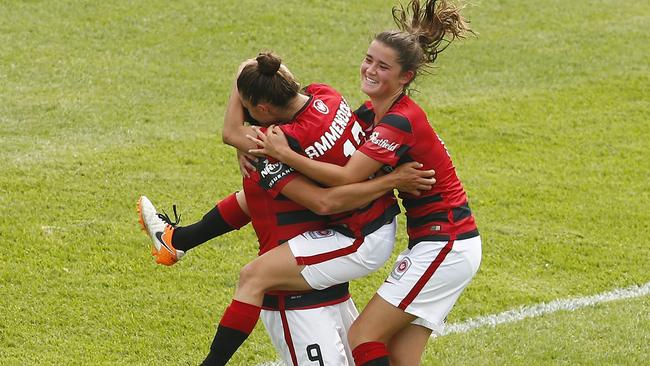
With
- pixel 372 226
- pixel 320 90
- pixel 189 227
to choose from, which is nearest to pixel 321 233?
pixel 372 226

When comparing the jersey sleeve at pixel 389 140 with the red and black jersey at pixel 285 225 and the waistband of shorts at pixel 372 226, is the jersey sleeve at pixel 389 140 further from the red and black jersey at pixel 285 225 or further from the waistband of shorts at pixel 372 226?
the red and black jersey at pixel 285 225

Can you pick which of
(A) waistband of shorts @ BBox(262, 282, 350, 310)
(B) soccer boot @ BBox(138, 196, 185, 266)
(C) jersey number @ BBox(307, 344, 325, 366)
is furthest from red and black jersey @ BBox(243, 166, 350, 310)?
(B) soccer boot @ BBox(138, 196, 185, 266)

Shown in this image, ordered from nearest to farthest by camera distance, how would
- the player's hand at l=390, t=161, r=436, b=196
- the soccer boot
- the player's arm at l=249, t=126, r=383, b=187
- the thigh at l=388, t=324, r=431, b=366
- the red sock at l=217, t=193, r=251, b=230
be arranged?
the player's arm at l=249, t=126, r=383, b=187, the player's hand at l=390, t=161, r=436, b=196, the thigh at l=388, t=324, r=431, b=366, the red sock at l=217, t=193, r=251, b=230, the soccer boot

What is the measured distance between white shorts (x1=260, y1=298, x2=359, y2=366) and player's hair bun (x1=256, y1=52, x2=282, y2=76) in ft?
4.01

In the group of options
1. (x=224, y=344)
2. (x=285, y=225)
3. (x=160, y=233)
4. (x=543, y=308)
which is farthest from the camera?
(x=543, y=308)

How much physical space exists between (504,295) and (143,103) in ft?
17.0

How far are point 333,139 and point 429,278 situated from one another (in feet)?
2.80

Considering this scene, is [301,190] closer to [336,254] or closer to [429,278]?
[336,254]

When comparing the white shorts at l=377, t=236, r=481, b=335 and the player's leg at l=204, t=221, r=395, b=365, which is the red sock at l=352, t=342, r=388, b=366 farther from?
the player's leg at l=204, t=221, r=395, b=365

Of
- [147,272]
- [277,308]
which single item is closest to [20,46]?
[147,272]

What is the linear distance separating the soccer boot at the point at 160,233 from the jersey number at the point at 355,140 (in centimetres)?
146

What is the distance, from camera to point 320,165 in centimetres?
567

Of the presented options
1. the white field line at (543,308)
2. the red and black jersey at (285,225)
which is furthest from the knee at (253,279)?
the white field line at (543,308)

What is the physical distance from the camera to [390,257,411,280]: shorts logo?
233 inches
